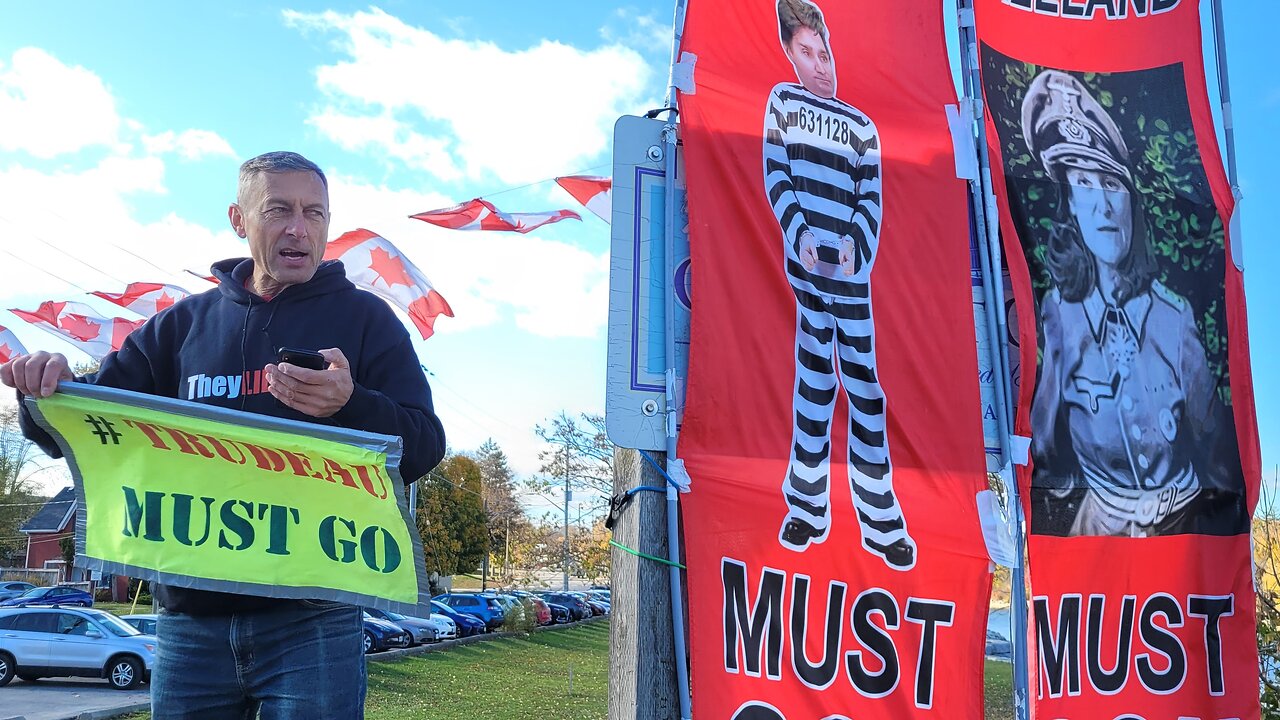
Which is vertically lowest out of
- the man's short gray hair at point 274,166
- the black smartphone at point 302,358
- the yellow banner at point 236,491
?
the yellow banner at point 236,491

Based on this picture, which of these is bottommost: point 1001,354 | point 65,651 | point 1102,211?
point 65,651

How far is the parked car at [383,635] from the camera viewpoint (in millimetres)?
22489

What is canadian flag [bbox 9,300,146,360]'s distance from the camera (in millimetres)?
13242

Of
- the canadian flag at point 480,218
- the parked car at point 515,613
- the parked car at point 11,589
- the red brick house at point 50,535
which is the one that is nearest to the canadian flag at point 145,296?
the canadian flag at point 480,218

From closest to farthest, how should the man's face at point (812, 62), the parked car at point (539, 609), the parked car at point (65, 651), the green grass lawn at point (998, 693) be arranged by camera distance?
the man's face at point (812, 62)
the green grass lawn at point (998, 693)
the parked car at point (65, 651)
the parked car at point (539, 609)

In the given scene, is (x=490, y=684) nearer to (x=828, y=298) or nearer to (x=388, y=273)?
(x=388, y=273)

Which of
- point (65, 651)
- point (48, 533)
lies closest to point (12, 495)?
point (48, 533)

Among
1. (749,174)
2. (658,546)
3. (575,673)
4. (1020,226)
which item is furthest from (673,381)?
(575,673)

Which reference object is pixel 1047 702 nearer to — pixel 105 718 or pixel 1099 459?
pixel 1099 459

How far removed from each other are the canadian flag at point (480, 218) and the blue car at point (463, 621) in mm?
21103

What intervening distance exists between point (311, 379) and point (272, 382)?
88 mm

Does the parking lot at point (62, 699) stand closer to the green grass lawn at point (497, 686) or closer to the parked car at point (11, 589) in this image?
the green grass lawn at point (497, 686)

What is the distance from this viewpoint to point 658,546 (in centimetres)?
325

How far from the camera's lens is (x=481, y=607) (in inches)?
1242
